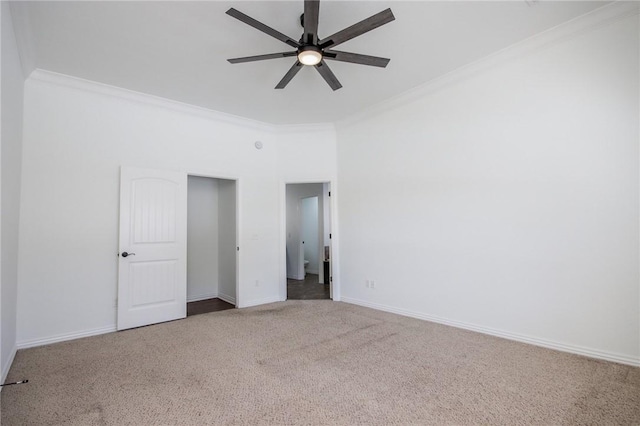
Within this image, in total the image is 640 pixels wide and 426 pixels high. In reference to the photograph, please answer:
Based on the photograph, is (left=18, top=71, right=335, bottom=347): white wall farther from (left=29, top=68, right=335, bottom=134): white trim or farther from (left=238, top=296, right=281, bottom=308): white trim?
(left=238, top=296, right=281, bottom=308): white trim

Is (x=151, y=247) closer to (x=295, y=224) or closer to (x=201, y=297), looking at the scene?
(x=201, y=297)

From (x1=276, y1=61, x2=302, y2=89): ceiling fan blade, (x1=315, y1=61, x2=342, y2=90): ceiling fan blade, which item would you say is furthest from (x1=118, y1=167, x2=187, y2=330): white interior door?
(x1=315, y1=61, x2=342, y2=90): ceiling fan blade

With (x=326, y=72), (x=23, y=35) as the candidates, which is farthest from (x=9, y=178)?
(x=326, y=72)

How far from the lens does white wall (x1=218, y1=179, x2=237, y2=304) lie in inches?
202

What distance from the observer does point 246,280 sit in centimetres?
484

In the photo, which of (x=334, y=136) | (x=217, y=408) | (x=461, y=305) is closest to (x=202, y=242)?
(x=334, y=136)

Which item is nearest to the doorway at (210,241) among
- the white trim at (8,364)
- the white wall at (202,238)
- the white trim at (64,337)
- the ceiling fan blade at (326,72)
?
the white wall at (202,238)

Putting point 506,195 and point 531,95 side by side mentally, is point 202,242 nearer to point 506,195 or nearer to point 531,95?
point 506,195

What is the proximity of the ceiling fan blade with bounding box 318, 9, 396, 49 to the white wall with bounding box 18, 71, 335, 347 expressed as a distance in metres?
2.72

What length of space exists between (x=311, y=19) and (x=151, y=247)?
3340 millimetres

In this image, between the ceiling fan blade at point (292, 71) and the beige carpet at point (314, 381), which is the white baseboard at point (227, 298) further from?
the ceiling fan blade at point (292, 71)

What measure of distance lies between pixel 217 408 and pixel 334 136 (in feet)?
13.9

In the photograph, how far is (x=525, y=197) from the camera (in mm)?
3102

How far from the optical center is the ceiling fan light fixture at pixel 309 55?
248 centimetres
